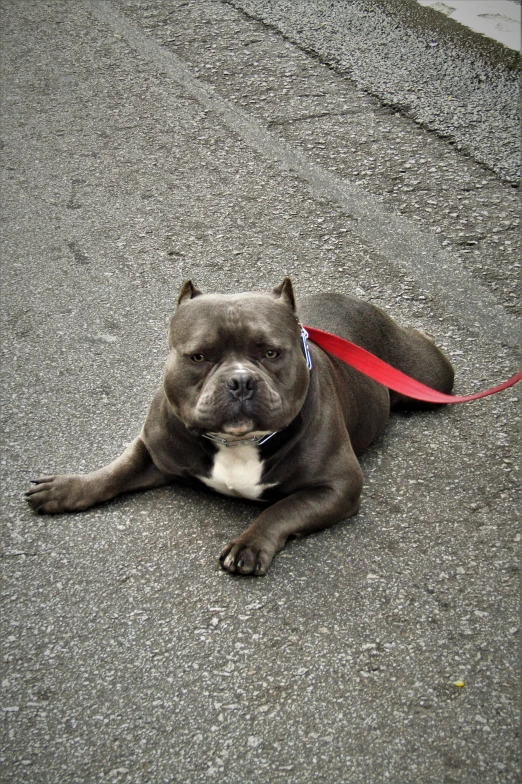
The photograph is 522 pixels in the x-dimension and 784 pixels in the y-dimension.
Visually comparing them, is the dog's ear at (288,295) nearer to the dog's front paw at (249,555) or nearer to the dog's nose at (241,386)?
the dog's nose at (241,386)

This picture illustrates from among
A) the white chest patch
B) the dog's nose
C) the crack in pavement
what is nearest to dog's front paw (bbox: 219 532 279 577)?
the white chest patch

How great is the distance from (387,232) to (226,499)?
8.45 ft

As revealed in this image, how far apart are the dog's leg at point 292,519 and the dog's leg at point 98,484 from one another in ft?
1.98

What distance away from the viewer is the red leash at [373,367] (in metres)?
3.88

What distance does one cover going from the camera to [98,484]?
3775 mm

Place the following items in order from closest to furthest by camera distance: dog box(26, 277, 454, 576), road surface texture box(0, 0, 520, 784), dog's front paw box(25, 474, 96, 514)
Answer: road surface texture box(0, 0, 520, 784)
dog box(26, 277, 454, 576)
dog's front paw box(25, 474, 96, 514)

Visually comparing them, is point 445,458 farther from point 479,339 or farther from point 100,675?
point 100,675

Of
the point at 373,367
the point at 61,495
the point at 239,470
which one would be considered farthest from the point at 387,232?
the point at 61,495

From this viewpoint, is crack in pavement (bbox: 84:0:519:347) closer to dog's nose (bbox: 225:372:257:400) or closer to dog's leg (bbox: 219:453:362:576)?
dog's leg (bbox: 219:453:362:576)

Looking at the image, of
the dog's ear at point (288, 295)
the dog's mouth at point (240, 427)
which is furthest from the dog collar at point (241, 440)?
the dog's ear at point (288, 295)

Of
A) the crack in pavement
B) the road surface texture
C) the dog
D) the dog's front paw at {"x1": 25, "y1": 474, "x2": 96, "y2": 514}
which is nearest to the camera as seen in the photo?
the road surface texture

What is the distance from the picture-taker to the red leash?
12.7 ft

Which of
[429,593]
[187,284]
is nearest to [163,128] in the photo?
[187,284]

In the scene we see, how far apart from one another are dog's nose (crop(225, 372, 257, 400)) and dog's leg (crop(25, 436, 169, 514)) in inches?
30.6
